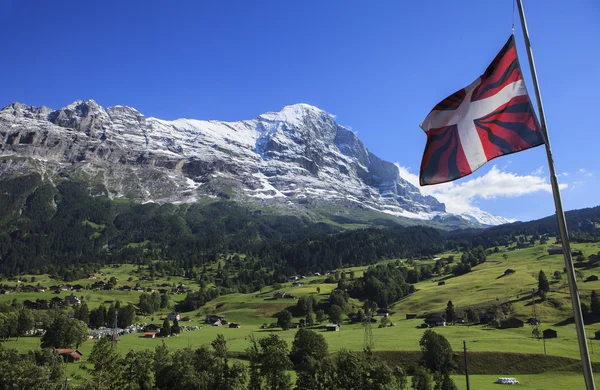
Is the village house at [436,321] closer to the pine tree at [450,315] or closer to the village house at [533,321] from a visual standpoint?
the pine tree at [450,315]

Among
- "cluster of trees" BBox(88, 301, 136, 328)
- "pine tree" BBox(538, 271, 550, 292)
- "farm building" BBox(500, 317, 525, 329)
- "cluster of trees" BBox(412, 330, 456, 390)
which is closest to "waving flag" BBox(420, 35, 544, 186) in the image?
"cluster of trees" BBox(412, 330, 456, 390)

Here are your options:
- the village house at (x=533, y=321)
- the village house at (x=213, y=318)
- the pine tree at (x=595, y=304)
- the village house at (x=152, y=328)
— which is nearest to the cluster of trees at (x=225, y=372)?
the village house at (x=533, y=321)

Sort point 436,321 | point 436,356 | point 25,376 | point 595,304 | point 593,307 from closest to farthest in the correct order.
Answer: point 25,376 → point 436,356 → point 595,304 → point 593,307 → point 436,321

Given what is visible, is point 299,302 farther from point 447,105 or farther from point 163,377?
point 447,105

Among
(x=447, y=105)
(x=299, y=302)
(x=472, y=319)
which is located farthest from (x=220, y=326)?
(x=447, y=105)

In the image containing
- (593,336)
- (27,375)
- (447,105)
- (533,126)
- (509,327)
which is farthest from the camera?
(509,327)

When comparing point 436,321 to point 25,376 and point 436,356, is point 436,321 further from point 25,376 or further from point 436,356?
point 25,376

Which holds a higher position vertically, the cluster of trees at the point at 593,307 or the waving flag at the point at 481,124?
the waving flag at the point at 481,124

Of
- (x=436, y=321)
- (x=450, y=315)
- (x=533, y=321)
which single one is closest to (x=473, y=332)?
(x=533, y=321)
